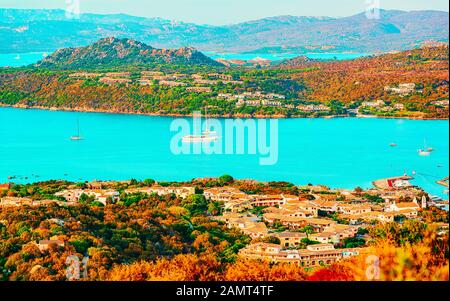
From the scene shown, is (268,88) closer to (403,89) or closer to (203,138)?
(403,89)

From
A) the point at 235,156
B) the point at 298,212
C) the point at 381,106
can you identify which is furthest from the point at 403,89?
the point at 298,212

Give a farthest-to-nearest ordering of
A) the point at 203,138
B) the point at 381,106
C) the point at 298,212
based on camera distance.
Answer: the point at 381,106 → the point at 203,138 → the point at 298,212

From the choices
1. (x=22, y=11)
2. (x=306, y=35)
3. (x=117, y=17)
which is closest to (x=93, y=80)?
(x=22, y=11)

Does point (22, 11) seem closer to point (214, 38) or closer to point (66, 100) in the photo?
point (66, 100)

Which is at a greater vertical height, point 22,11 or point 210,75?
point 22,11

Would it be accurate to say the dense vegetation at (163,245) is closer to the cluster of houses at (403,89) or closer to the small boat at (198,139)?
the small boat at (198,139)
